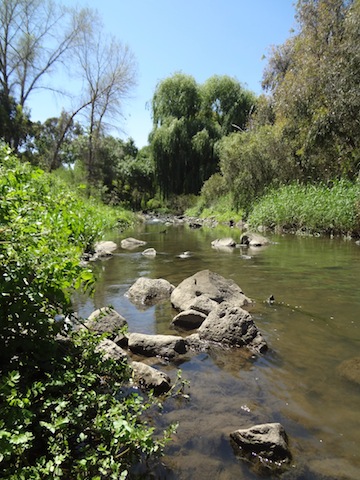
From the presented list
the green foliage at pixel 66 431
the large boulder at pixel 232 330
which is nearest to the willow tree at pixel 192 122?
the large boulder at pixel 232 330

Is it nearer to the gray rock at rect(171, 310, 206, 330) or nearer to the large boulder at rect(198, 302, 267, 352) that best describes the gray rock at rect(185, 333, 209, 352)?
the large boulder at rect(198, 302, 267, 352)

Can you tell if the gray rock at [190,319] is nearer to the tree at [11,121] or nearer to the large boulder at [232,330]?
the large boulder at [232,330]

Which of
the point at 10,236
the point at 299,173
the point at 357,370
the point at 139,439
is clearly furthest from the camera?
the point at 299,173

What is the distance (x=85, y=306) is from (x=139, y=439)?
14.3 ft

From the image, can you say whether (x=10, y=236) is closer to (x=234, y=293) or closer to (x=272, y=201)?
(x=234, y=293)

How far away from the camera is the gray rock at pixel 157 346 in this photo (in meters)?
4.30

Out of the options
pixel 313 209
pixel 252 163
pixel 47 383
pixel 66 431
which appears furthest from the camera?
pixel 252 163

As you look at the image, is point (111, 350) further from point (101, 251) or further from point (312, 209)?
point (312, 209)

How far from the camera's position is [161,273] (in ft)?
29.6

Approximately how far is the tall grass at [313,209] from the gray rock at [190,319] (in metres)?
10.9

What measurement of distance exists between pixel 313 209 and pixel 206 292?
11601mm

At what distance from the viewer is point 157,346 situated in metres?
4.34

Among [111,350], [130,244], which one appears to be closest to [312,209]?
[130,244]

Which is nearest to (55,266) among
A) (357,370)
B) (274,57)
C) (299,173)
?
(357,370)
